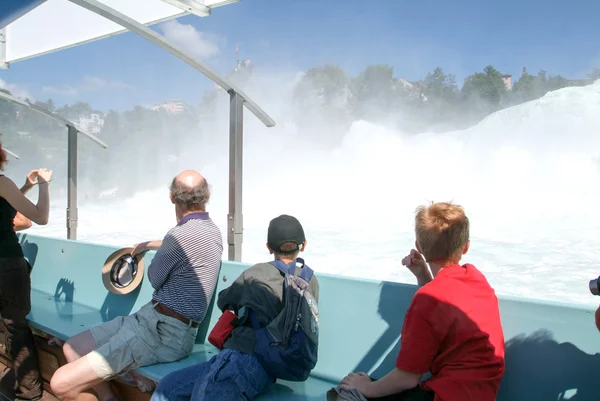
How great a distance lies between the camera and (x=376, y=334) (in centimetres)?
248

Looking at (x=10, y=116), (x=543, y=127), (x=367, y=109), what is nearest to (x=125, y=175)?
(x=10, y=116)

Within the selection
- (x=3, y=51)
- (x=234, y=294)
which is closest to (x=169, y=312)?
(x=234, y=294)

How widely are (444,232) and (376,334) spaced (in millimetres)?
823

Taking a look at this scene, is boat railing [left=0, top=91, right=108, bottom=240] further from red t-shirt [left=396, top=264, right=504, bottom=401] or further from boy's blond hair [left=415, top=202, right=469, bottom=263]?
red t-shirt [left=396, top=264, right=504, bottom=401]

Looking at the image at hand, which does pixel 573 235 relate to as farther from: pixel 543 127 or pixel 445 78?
pixel 445 78

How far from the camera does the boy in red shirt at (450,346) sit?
1693mm

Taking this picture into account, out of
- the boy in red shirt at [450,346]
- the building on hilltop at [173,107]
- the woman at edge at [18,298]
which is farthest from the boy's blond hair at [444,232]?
the building on hilltop at [173,107]

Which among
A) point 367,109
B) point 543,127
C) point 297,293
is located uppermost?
point 367,109

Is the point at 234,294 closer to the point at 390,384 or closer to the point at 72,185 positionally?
the point at 390,384

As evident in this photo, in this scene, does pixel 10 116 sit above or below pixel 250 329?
above

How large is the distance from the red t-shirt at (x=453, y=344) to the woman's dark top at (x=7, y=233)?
7.94 feet

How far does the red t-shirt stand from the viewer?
1690mm

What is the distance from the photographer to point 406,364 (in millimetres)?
1729

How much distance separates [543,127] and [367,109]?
19234 mm
